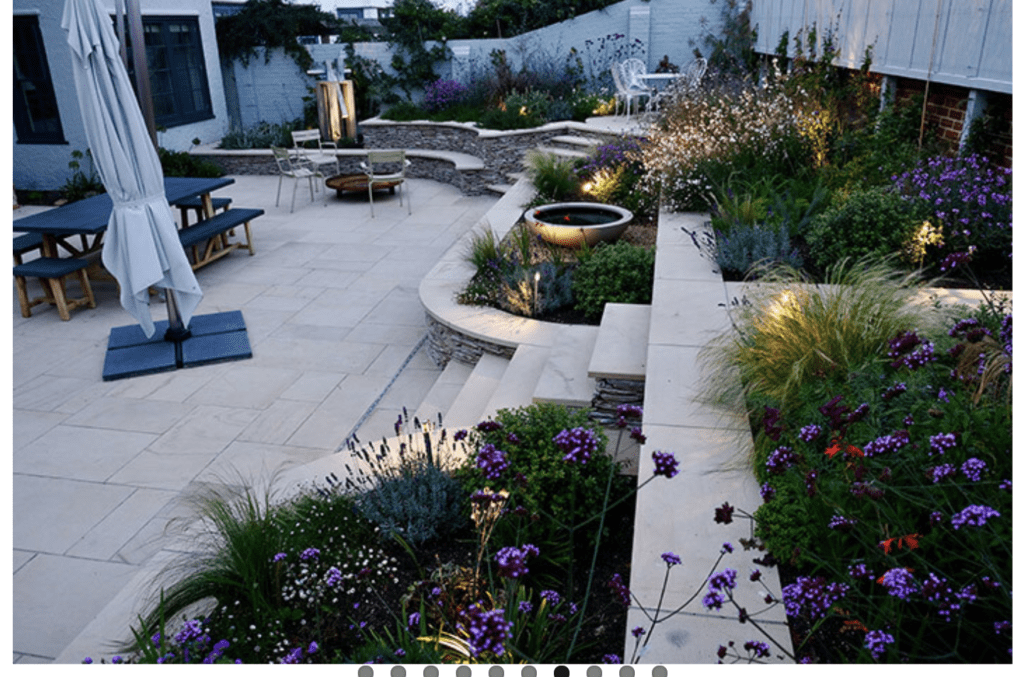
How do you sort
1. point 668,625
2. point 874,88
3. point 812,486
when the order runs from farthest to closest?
point 874,88 < point 668,625 < point 812,486

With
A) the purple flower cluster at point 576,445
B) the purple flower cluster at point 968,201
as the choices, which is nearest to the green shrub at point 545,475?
the purple flower cluster at point 576,445

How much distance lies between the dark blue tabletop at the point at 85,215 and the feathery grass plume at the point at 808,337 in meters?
4.98

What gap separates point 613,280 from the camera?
5176mm

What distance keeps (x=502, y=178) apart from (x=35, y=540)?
8.59 metres

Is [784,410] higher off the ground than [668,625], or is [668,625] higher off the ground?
[784,410]

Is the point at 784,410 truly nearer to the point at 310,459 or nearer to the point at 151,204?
the point at 310,459

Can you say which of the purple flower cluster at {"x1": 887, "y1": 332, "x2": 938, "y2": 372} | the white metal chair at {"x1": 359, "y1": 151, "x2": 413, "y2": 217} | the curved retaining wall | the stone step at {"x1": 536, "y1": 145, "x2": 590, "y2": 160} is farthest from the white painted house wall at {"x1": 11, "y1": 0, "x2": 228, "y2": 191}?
the purple flower cluster at {"x1": 887, "y1": 332, "x2": 938, "y2": 372}

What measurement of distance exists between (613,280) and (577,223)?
136 centimetres

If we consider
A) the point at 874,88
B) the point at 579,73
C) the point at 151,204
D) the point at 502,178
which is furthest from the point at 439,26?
the point at 151,204

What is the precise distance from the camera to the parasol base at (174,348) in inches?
220

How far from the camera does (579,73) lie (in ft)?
44.8

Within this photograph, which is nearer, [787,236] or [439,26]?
[787,236]

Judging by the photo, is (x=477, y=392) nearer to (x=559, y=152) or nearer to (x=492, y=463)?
(x=492, y=463)

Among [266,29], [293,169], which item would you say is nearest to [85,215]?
[293,169]
